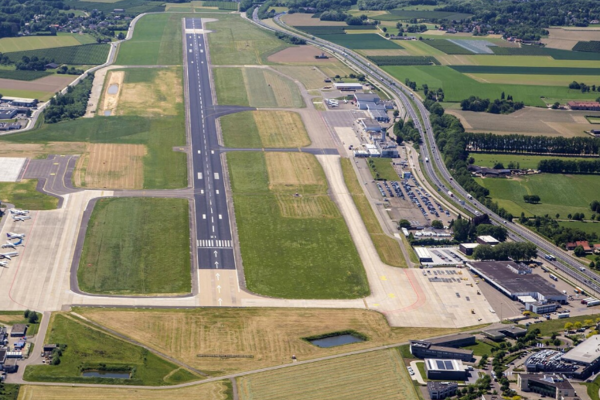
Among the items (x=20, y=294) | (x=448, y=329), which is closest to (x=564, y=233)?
(x=448, y=329)

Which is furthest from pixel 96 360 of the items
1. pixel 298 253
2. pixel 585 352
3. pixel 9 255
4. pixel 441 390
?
pixel 585 352

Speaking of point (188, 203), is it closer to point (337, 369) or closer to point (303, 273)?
point (303, 273)

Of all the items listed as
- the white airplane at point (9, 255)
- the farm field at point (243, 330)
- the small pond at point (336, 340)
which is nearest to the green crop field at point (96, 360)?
the farm field at point (243, 330)

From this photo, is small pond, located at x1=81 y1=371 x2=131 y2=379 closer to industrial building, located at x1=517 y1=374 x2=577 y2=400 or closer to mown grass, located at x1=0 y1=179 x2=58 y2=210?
industrial building, located at x1=517 y1=374 x2=577 y2=400

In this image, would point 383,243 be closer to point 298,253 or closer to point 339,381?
point 298,253

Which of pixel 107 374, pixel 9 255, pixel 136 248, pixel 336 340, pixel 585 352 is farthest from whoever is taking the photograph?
pixel 136 248

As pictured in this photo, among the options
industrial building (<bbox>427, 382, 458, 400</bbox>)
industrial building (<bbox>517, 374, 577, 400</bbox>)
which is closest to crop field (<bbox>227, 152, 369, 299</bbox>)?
industrial building (<bbox>427, 382, 458, 400</bbox>)
